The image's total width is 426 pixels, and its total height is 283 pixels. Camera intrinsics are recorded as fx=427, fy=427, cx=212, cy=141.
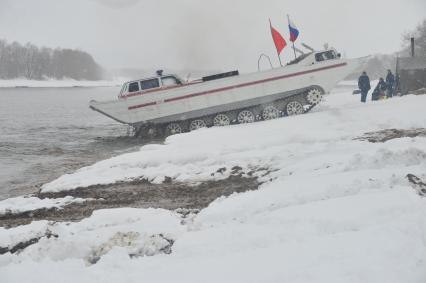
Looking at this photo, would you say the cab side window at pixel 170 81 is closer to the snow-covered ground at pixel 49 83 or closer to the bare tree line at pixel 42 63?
the snow-covered ground at pixel 49 83

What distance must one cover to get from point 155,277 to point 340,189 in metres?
3.51

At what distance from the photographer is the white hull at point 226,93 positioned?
737 inches

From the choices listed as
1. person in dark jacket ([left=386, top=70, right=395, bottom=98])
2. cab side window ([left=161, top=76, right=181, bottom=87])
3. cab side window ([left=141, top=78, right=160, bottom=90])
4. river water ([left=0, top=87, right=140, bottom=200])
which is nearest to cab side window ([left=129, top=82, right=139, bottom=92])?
cab side window ([left=141, top=78, right=160, bottom=90])

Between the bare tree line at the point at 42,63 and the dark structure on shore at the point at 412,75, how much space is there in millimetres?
125671

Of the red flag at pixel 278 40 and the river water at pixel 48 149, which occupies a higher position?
the red flag at pixel 278 40

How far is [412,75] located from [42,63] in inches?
5081

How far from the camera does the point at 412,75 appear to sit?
29.4m

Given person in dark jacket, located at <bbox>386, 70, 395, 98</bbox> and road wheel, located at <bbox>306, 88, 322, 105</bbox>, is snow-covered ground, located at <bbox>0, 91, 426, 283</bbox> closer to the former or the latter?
road wheel, located at <bbox>306, 88, 322, 105</bbox>

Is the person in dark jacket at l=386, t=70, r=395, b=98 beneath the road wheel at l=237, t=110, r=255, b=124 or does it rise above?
above

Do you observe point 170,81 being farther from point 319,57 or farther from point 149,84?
point 319,57

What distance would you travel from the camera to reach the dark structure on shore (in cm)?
2895

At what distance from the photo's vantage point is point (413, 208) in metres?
5.73

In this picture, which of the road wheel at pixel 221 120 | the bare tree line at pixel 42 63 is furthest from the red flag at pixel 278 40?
the bare tree line at pixel 42 63

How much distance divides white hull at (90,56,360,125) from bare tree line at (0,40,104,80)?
12637cm
